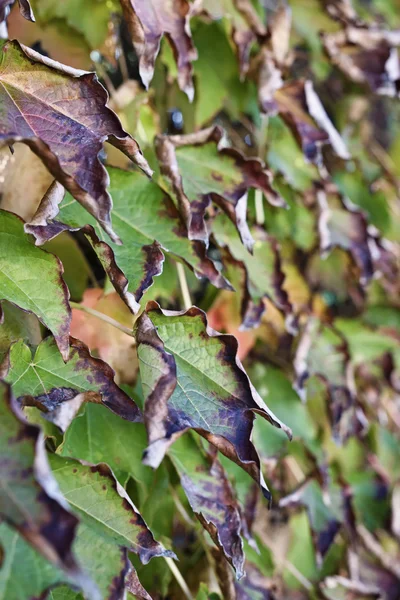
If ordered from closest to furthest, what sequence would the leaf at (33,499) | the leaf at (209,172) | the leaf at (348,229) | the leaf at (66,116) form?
the leaf at (33,499) → the leaf at (66,116) → the leaf at (209,172) → the leaf at (348,229)

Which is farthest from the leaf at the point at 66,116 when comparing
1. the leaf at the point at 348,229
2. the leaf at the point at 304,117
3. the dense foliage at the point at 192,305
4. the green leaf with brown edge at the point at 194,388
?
the leaf at the point at 348,229

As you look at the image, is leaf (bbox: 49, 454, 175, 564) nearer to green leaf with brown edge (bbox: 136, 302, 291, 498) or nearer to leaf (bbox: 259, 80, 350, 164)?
green leaf with brown edge (bbox: 136, 302, 291, 498)

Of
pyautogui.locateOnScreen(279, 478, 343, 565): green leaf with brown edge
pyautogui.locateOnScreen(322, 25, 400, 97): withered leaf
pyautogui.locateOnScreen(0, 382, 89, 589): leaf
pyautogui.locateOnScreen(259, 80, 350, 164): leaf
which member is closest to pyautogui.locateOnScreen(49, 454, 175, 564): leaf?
pyautogui.locateOnScreen(0, 382, 89, 589): leaf

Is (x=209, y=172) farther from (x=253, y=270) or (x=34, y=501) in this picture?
(x=34, y=501)

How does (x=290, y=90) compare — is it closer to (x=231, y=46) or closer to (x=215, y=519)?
(x=231, y=46)

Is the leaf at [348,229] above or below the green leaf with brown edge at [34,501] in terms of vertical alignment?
below

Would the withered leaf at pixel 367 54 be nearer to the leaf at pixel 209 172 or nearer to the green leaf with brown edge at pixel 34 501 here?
the leaf at pixel 209 172

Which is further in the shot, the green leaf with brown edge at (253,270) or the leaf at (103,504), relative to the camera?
the green leaf with brown edge at (253,270)
